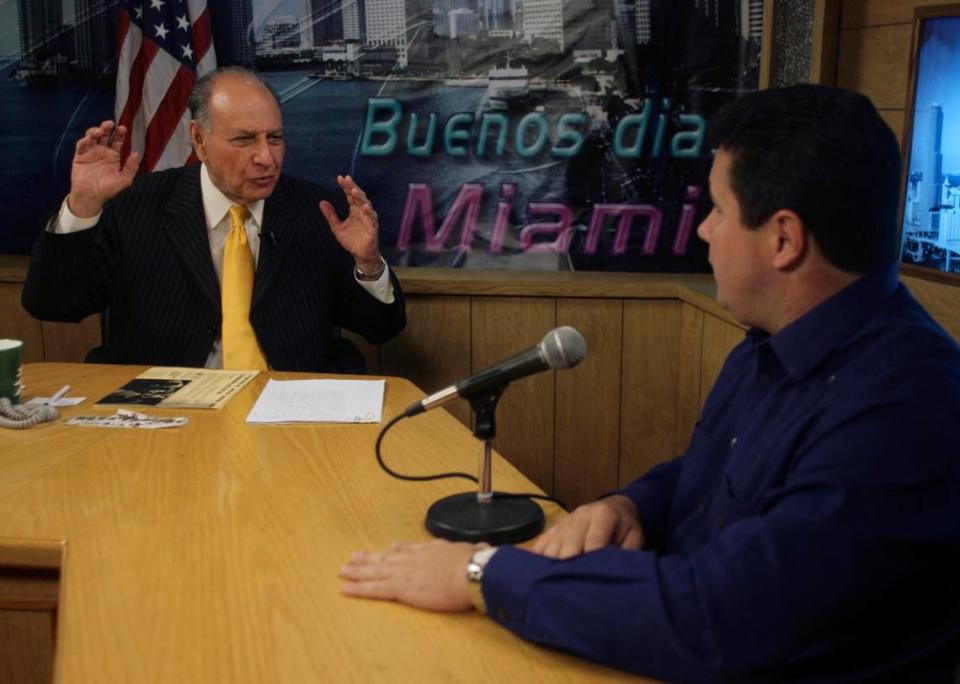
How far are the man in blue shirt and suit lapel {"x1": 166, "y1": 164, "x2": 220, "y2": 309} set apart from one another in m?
1.40

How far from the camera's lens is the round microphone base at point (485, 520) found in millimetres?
1350

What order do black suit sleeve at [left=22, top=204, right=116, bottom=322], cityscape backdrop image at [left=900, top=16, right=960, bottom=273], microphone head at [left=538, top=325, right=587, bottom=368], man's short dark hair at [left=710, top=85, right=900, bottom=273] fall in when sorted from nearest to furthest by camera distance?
1. man's short dark hair at [left=710, top=85, right=900, bottom=273]
2. microphone head at [left=538, top=325, right=587, bottom=368]
3. cityscape backdrop image at [left=900, top=16, right=960, bottom=273]
4. black suit sleeve at [left=22, top=204, right=116, bottom=322]

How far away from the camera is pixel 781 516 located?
39.1 inches

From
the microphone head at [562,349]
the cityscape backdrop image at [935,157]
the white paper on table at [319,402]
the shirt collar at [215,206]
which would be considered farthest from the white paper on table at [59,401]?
the cityscape backdrop image at [935,157]

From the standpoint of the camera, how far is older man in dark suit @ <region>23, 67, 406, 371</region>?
2.50 meters

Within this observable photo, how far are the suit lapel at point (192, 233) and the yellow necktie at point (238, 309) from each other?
41 mm

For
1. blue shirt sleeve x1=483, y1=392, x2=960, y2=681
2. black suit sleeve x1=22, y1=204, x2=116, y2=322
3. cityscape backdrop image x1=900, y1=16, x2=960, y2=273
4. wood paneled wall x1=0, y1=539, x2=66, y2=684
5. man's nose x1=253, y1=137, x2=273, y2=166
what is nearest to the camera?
blue shirt sleeve x1=483, y1=392, x2=960, y2=681

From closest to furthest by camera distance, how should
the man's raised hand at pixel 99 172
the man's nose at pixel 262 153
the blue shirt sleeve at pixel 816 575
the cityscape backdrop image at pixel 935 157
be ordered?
the blue shirt sleeve at pixel 816 575 → the cityscape backdrop image at pixel 935 157 → the man's raised hand at pixel 99 172 → the man's nose at pixel 262 153

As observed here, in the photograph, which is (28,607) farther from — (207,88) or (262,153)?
(207,88)

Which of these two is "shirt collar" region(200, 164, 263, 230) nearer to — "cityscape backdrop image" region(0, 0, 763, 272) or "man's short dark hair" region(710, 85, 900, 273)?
"cityscape backdrop image" region(0, 0, 763, 272)

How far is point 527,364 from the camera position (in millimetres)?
1283

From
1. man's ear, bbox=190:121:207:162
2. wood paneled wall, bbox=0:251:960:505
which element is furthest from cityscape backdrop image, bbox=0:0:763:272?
man's ear, bbox=190:121:207:162

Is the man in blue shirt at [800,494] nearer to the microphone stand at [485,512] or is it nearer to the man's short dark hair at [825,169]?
the man's short dark hair at [825,169]

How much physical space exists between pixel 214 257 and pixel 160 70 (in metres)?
0.85
